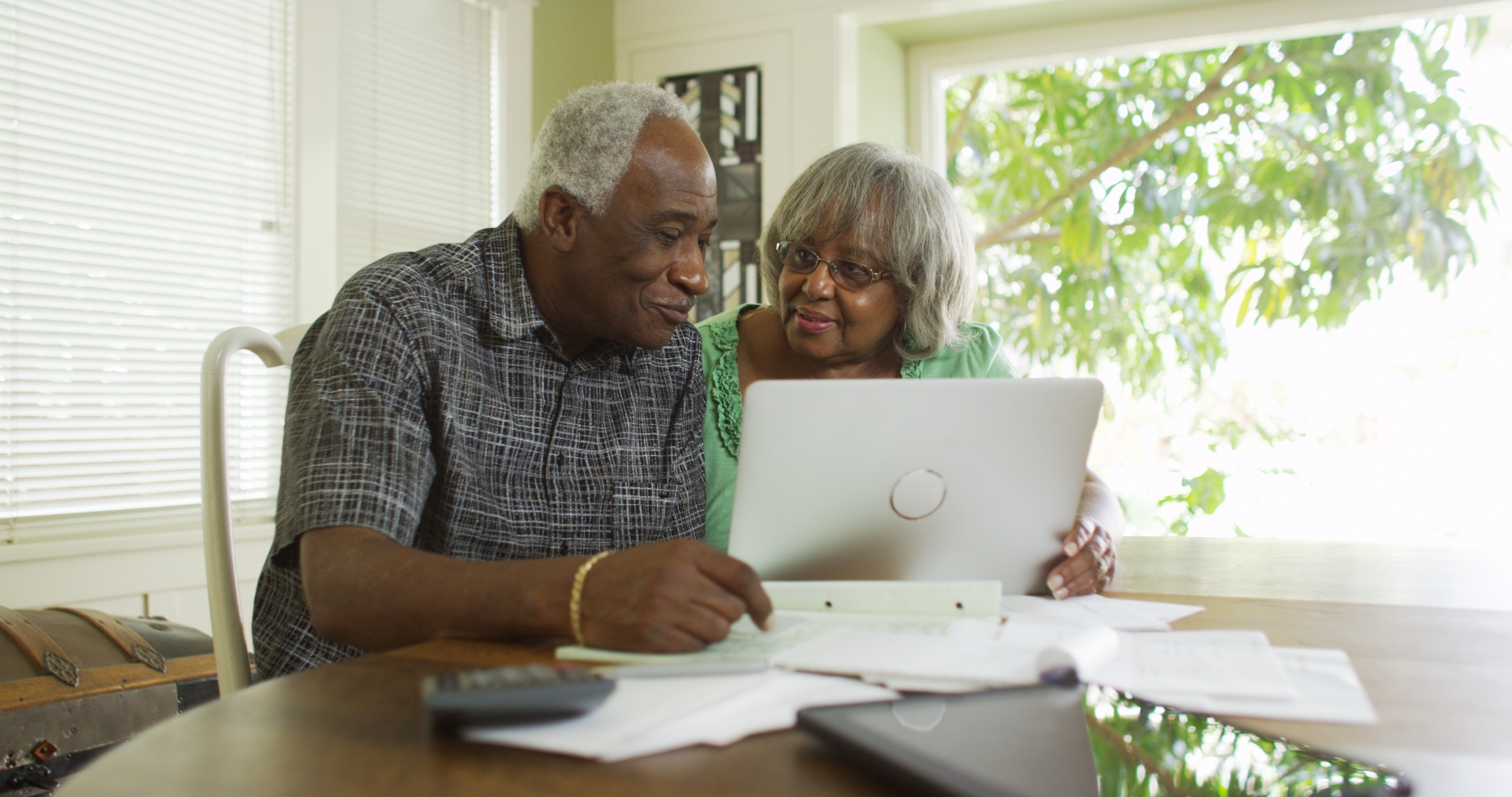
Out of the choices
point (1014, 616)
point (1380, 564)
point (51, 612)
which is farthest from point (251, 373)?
point (1380, 564)

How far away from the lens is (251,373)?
255cm

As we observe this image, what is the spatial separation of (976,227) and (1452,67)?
1358 mm

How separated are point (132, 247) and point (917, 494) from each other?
2.05m

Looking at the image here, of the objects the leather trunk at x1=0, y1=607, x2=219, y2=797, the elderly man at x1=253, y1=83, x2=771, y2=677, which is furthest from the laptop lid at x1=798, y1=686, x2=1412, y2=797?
the leather trunk at x1=0, y1=607, x2=219, y2=797

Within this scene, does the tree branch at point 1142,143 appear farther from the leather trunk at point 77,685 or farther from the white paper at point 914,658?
the white paper at point 914,658

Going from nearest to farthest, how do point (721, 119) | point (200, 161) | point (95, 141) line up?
point (95, 141) → point (200, 161) → point (721, 119)

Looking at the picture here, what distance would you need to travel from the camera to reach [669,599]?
30.6 inches

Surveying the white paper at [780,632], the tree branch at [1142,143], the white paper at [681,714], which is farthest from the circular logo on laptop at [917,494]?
the tree branch at [1142,143]

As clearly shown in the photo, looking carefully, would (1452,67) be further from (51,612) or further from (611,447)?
(51,612)

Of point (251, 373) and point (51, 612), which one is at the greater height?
point (251, 373)

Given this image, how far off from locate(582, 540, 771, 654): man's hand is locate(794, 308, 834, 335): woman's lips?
944 mm

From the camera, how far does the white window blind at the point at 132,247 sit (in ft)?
6.97

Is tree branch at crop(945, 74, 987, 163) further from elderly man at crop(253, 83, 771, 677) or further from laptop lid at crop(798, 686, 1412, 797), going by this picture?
laptop lid at crop(798, 686, 1412, 797)

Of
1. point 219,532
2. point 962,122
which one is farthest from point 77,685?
point 962,122
